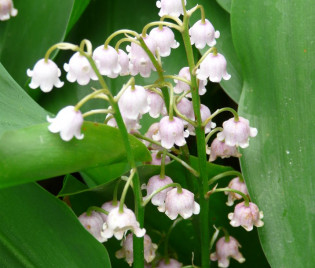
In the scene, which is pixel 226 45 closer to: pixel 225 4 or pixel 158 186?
pixel 225 4

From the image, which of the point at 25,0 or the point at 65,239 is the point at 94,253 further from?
the point at 25,0

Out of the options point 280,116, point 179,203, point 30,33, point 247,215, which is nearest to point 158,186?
point 179,203

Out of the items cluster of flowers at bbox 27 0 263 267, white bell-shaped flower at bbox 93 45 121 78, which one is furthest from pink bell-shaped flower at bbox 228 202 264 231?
white bell-shaped flower at bbox 93 45 121 78

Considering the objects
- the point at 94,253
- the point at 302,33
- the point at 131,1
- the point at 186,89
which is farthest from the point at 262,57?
the point at 94,253

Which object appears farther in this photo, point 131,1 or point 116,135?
point 131,1

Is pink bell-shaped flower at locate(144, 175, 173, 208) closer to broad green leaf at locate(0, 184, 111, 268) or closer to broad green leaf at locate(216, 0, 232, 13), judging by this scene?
broad green leaf at locate(0, 184, 111, 268)

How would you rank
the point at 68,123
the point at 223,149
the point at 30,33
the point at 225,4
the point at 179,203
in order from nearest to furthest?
the point at 68,123 → the point at 179,203 → the point at 223,149 → the point at 225,4 → the point at 30,33
